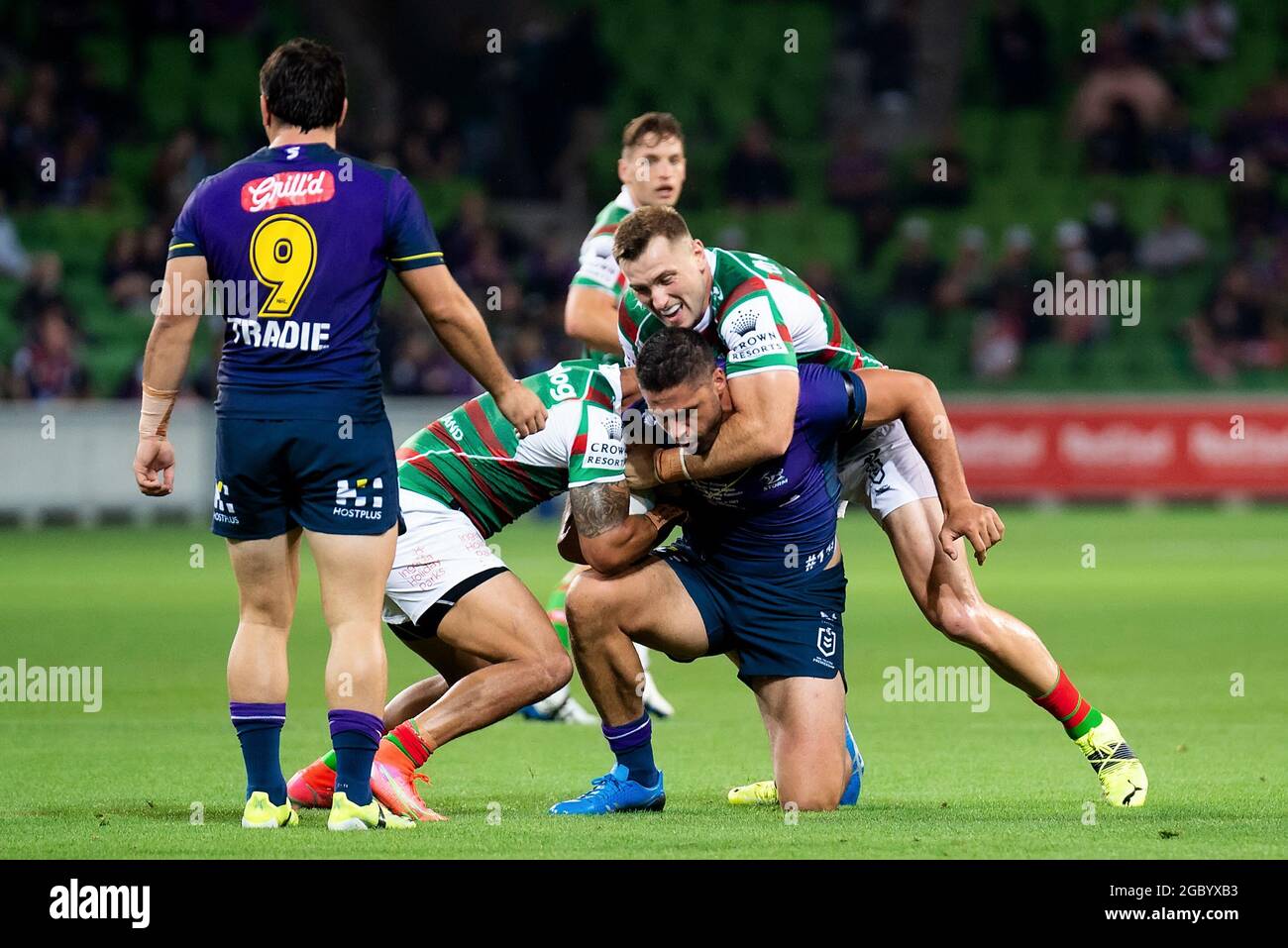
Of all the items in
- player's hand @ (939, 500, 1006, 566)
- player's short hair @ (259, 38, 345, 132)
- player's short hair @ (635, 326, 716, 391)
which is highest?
player's short hair @ (259, 38, 345, 132)

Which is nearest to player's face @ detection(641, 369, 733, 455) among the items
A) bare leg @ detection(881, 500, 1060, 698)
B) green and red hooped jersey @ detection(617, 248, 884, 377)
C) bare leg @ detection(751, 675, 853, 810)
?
green and red hooped jersey @ detection(617, 248, 884, 377)

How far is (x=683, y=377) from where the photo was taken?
6203 millimetres

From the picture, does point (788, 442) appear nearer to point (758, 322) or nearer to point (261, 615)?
point (758, 322)

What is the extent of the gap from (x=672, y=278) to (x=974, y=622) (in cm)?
156

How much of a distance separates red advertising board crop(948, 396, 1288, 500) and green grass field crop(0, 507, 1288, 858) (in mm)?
5084

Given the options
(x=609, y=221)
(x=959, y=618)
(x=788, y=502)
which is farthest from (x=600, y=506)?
(x=609, y=221)

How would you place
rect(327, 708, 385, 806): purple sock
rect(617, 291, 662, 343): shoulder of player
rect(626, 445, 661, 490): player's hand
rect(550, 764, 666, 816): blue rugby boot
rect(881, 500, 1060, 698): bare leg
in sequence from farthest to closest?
1. rect(617, 291, 662, 343): shoulder of player
2. rect(881, 500, 1060, 698): bare leg
3. rect(626, 445, 661, 490): player's hand
4. rect(550, 764, 666, 816): blue rugby boot
5. rect(327, 708, 385, 806): purple sock

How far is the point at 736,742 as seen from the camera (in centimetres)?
823

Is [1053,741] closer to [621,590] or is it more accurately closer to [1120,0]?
[621,590]

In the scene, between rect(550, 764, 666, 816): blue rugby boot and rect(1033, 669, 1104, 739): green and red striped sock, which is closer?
rect(550, 764, 666, 816): blue rugby boot

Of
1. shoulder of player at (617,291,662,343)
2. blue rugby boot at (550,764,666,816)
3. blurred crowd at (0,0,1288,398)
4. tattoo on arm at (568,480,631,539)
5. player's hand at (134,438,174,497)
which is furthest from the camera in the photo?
blurred crowd at (0,0,1288,398)

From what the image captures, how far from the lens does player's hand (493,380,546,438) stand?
5805 mm

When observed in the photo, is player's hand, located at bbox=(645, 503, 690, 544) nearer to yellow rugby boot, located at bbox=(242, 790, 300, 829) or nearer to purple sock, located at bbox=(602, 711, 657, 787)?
purple sock, located at bbox=(602, 711, 657, 787)
